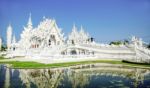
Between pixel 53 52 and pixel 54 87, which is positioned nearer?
pixel 54 87

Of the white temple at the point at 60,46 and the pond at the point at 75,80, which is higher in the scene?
the white temple at the point at 60,46

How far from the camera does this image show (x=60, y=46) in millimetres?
60000

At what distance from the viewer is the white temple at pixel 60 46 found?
168 ft

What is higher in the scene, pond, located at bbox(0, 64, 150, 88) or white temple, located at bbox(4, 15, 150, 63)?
white temple, located at bbox(4, 15, 150, 63)

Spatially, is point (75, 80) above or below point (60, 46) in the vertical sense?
below

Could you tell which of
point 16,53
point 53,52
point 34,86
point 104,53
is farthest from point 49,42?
point 34,86

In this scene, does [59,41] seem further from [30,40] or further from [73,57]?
[73,57]

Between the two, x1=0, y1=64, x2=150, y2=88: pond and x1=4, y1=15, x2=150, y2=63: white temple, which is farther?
x1=4, y1=15, x2=150, y2=63: white temple

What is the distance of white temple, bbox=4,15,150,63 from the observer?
168 feet

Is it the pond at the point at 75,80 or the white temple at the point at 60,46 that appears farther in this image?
the white temple at the point at 60,46

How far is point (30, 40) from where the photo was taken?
78.5 m

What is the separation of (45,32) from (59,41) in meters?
4.63

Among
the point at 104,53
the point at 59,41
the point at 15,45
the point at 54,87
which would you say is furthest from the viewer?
the point at 15,45

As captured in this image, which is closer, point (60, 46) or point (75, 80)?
point (75, 80)
